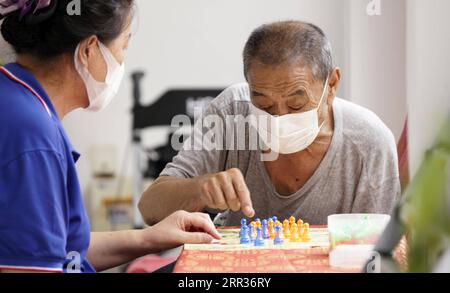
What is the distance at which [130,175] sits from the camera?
1897 mm

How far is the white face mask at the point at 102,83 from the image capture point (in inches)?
44.8

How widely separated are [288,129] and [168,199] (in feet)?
1.00

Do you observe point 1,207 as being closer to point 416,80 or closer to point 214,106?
point 416,80

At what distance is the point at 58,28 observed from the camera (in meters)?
1.07

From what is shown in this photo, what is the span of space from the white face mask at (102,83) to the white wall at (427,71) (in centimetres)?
59

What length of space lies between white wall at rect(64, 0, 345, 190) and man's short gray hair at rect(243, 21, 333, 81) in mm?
46

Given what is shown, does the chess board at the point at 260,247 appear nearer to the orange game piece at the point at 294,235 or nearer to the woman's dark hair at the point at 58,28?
the orange game piece at the point at 294,235

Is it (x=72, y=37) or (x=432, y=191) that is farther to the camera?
(x=72, y=37)

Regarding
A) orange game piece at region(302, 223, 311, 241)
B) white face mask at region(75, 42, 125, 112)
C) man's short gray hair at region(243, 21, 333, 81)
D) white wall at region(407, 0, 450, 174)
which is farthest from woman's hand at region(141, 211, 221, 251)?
white wall at region(407, 0, 450, 174)

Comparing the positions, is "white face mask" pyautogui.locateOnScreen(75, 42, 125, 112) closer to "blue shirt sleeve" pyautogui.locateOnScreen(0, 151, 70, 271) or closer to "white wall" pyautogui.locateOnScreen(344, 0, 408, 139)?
"blue shirt sleeve" pyautogui.locateOnScreen(0, 151, 70, 271)

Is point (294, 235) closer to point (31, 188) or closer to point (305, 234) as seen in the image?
point (305, 234)

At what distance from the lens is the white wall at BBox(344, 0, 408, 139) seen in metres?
1.31
